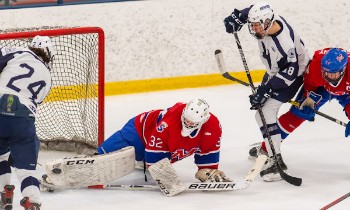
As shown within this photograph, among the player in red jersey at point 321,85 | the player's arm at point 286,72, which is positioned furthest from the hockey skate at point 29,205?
the player in red jersey at point 321,85

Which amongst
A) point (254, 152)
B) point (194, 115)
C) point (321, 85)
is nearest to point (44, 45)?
point (194, 115)

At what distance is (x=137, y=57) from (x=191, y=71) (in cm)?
46

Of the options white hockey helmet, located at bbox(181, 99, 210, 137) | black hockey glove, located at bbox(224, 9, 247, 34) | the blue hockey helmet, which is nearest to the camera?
white hockey helmet, located at bbox(181, 99, 210, 137)

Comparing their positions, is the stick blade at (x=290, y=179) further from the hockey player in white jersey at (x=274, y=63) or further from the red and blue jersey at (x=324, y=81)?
the red and blue jersey at (x=324, y=81)

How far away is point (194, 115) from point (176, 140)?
0.21 m

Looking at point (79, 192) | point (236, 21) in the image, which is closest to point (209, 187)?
point (79, 192)

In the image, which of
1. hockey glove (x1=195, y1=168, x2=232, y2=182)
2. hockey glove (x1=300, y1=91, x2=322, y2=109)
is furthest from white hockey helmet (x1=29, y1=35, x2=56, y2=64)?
hockey glove (x1=300, y1=91, x2=322, y2=109)

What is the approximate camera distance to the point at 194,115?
5191 millimetres

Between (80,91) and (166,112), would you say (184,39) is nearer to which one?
(80,91)

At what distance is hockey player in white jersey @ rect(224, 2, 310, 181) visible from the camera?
5602mm

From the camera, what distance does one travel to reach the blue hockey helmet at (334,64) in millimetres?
5414

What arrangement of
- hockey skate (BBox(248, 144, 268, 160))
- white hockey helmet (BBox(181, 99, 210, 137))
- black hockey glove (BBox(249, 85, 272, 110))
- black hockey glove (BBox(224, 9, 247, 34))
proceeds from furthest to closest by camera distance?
1. hockey skate (BBox(248, 144, 268, 160))
2. black hockey glove (BBox(224, 9, 247, 34))
3. black hockey glove (BBox(249, 85, 272, 110))
4. white hockey helmet (BBox(181, 99, 210, 137))

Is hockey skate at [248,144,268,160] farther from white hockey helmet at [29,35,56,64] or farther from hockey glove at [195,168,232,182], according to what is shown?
white hockey helmet at [29,35,56,64]

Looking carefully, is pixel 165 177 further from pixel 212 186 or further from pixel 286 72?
pixel 286 72
